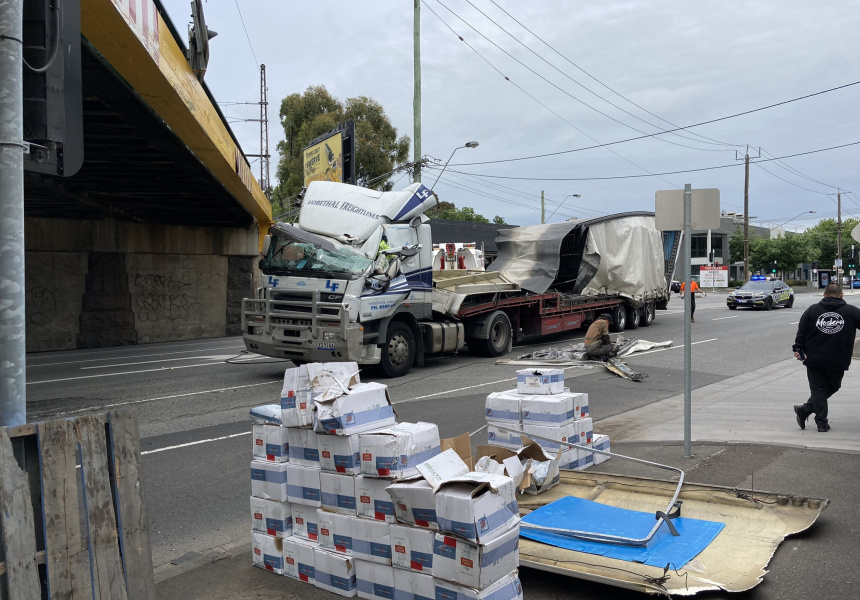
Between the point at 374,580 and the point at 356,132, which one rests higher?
the point at 356,132

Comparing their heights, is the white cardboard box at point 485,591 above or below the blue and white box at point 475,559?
below

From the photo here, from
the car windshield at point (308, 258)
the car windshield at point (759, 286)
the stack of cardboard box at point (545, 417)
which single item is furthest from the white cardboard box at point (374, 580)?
the car windshield at point (759, 286)

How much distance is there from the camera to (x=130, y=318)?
22.7 metres

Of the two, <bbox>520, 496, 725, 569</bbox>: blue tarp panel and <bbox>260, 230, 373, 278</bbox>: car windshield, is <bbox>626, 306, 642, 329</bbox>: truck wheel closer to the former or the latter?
<bbox>260, 230, 373, 278</bbox>: car windshield

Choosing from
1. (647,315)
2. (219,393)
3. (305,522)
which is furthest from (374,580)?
(647,315)

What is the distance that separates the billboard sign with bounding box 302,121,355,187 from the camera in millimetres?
27391

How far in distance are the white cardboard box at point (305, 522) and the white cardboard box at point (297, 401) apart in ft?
1.81

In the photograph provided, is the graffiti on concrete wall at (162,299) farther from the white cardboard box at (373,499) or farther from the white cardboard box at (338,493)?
the white cardboard box at (373,499)

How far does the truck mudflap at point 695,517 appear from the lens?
4.15 m

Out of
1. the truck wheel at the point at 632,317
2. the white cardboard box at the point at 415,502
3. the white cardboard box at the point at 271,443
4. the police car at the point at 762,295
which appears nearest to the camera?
the white cardboard box at the point at 415,502

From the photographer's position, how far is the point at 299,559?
4.57 m

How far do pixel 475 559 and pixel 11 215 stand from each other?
2850 millimetres

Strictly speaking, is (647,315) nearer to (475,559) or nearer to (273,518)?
(273,518)

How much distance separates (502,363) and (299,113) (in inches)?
1219
